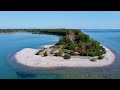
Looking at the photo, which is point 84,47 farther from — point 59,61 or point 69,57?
point 59,61

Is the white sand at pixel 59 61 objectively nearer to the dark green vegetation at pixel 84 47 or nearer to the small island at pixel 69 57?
the small island at pixel 69 57

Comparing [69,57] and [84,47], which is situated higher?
[84,47]

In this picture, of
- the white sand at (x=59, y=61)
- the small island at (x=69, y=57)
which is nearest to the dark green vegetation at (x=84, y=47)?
the small island at (x=69, y=57)

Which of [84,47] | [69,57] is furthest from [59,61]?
[84,47]

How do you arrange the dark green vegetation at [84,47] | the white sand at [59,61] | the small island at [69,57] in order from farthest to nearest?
the dark green vegetation at [84,47], the small island at [69,57], the white sand at [59,61]

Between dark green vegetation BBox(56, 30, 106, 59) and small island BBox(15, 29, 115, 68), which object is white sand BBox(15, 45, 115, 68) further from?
dark green vegetation BBox(56, 30, 106, 59)

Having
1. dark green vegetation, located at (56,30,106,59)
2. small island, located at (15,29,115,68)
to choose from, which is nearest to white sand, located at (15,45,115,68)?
small island, located at (15,29,115,68)
